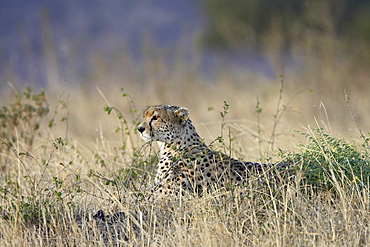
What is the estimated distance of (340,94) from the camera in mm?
10672

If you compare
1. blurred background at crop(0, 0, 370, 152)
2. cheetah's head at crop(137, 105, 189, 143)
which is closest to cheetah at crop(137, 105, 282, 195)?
cheetah's head at crop(137, 105, 189, 143)

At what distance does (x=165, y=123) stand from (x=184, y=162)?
0.36 meters

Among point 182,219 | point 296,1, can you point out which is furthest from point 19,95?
point 296,1

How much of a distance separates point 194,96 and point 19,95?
5.43 m

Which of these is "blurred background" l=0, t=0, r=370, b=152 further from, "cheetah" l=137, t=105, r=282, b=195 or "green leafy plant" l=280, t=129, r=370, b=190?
"cheetah" l=137, t=105, r=282, b=195

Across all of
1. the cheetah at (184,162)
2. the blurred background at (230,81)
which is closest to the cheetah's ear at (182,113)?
the cheetah at (184,162)

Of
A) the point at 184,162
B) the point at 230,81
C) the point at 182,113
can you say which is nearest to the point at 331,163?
the point at 184,162

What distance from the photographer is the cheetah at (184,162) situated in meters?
4.51

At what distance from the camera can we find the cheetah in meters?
4.51

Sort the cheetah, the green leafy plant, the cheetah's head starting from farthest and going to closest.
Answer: the cheetah's head
the cheetah
the green leafy plant

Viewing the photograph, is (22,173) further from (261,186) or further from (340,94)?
(340,94)

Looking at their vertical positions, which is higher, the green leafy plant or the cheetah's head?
the cheetah's head

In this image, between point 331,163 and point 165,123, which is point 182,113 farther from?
point 331,163

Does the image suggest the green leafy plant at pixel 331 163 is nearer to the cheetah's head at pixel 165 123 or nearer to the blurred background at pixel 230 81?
the cheetah's head at pixel 165 123
